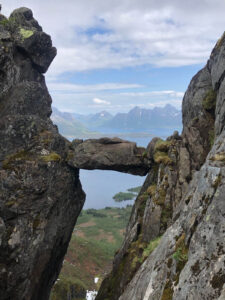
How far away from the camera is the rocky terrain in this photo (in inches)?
768

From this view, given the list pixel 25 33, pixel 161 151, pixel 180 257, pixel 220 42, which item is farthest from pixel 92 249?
A: pixel 180 257

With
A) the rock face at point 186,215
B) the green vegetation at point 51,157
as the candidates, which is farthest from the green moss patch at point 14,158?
the rock face at point 186,215

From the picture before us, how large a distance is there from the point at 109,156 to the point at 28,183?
7976mm

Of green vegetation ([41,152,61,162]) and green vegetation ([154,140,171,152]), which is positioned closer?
green vegetation ([41,152,61,162])

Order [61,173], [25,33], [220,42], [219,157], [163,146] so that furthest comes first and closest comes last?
[25,33] < [61,173] < [163,146] < [220,42] < [219,157]

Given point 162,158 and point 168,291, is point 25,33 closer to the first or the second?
point 162,158

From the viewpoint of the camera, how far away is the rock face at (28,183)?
65.8 feet

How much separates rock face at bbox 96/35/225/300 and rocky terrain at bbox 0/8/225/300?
98 millimetres

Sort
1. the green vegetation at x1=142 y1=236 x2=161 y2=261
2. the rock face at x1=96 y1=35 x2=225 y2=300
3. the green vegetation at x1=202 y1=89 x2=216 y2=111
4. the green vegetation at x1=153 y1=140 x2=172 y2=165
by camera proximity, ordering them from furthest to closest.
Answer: the green vegetation at x1=153 y1=140 x2=172 y2=165 < the green vegetation at x1=202 y1=89 x2=216 y2=111 < the green vegetation at x1=142 y1=236 x2=161 y2=261 < the rock face at x1=96 y1=35 x2=225 y2=300

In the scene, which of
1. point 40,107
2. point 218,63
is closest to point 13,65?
point 40,107

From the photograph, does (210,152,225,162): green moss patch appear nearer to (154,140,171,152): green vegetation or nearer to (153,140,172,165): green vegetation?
(153,140,172,165): green vegetation

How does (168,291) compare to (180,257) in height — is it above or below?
below

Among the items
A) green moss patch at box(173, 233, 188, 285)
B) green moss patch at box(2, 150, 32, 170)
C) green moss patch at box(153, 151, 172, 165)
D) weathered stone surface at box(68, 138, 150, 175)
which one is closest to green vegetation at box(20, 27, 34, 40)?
weathered stone surface at box(68, 138, 150, 175)

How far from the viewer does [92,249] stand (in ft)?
293
